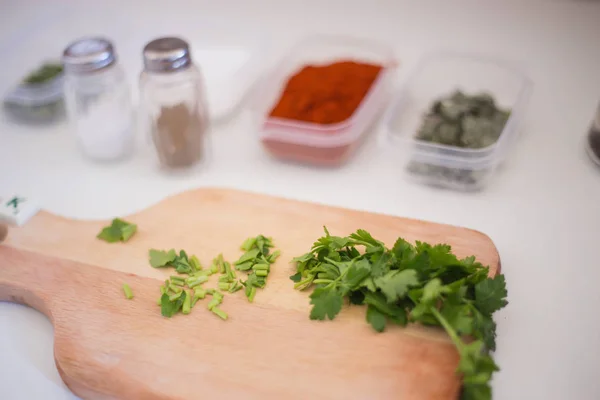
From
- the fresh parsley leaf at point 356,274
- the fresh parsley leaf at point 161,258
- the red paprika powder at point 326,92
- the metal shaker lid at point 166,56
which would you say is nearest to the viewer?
the fresh parsley leaf at point 356,274

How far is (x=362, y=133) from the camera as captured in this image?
1406mm

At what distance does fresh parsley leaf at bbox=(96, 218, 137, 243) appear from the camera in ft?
3.76

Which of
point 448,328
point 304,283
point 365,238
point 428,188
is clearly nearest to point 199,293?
point 304,283

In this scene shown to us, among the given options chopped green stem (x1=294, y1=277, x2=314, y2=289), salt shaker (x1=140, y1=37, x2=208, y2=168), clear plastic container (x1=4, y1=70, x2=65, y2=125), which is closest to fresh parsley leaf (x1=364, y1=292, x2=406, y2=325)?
chopped green stem (x1=294, y1=277, x2=314, y2=289)

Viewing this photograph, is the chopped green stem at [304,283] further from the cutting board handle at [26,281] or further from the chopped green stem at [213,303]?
the cutting board handle at [26,281]

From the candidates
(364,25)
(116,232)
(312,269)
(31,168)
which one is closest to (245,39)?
(364,25)

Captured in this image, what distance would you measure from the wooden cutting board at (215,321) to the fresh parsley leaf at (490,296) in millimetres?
75

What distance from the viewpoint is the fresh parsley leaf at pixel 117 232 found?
3.76 ft

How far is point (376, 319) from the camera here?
931 millimetres

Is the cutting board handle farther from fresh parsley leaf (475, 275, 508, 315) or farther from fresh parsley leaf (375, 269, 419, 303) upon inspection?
fresh parsley leaf (475, 275, 508, 315)

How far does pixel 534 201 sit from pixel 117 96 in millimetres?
903

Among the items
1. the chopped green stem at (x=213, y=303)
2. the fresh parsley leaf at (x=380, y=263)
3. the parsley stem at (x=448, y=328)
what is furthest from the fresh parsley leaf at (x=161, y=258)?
the parsley stem at (x=448, y=328)

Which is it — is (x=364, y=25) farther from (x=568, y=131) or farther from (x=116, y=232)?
(x=116, y=232)

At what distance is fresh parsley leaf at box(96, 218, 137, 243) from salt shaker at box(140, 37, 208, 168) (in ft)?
0.82
